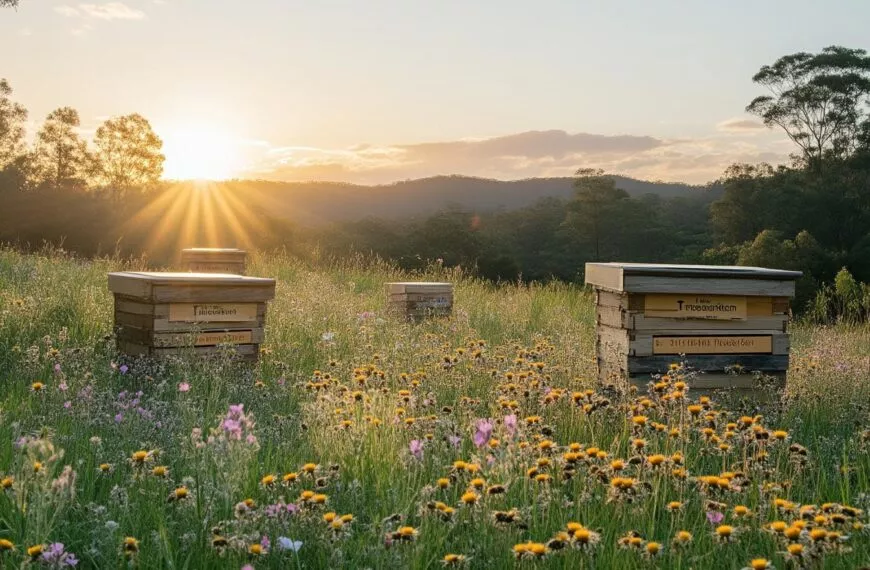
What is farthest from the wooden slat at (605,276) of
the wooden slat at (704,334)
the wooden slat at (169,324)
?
the wooden slat at (169,324)

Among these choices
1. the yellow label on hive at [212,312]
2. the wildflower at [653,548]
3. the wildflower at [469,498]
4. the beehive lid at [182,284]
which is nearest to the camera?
the wildflower at [653,548]

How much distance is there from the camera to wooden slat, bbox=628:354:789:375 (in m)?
5.54

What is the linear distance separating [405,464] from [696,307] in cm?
326

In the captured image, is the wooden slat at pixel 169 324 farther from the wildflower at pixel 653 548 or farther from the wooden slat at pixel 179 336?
the wildflower at pixel 653 548

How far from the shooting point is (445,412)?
15.2ft

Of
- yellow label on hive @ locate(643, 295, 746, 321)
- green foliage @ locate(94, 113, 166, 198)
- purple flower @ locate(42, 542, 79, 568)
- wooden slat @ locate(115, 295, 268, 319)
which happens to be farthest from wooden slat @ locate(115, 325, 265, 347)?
green foliage @ locate(94, 113, 166, 198)

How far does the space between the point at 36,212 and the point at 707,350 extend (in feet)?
107

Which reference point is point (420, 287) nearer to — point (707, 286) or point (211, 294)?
point (211, 294)

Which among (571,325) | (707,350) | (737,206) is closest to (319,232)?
(737,206)

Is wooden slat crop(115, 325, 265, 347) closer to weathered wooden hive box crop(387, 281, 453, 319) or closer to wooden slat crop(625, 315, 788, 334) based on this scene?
wooden slat crop(625, 315, 788, 334)

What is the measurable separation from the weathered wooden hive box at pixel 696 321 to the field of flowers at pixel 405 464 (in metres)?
0.28

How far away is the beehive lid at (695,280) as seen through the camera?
5434mm

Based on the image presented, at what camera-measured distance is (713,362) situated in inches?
225

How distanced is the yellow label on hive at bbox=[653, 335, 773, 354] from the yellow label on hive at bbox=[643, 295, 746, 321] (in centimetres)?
15
